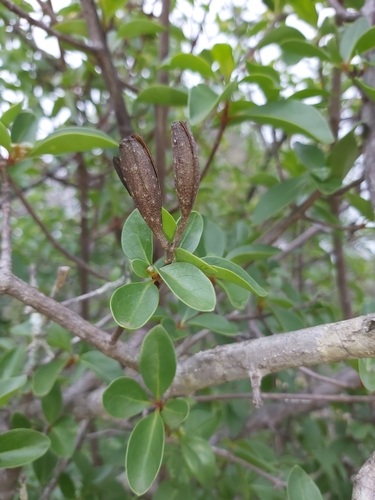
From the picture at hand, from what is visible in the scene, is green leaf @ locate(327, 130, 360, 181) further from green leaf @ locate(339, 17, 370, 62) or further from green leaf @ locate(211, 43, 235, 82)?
green leaf @ locate(211, 43, 235, 82)

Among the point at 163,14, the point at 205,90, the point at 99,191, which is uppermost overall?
the point at 163,14

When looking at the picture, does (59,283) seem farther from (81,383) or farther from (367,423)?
(367,423)

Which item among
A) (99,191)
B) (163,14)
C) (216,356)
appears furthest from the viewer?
(99,191)

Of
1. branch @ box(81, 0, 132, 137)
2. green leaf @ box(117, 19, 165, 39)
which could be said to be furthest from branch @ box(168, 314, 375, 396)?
green leaf @ box(117, 19, 165, 39)

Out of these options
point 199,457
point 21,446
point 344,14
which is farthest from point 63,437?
point 344,14

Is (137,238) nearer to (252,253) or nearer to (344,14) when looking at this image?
(252,253)

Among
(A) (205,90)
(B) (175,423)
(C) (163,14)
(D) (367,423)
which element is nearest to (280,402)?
(D) (367,423)
